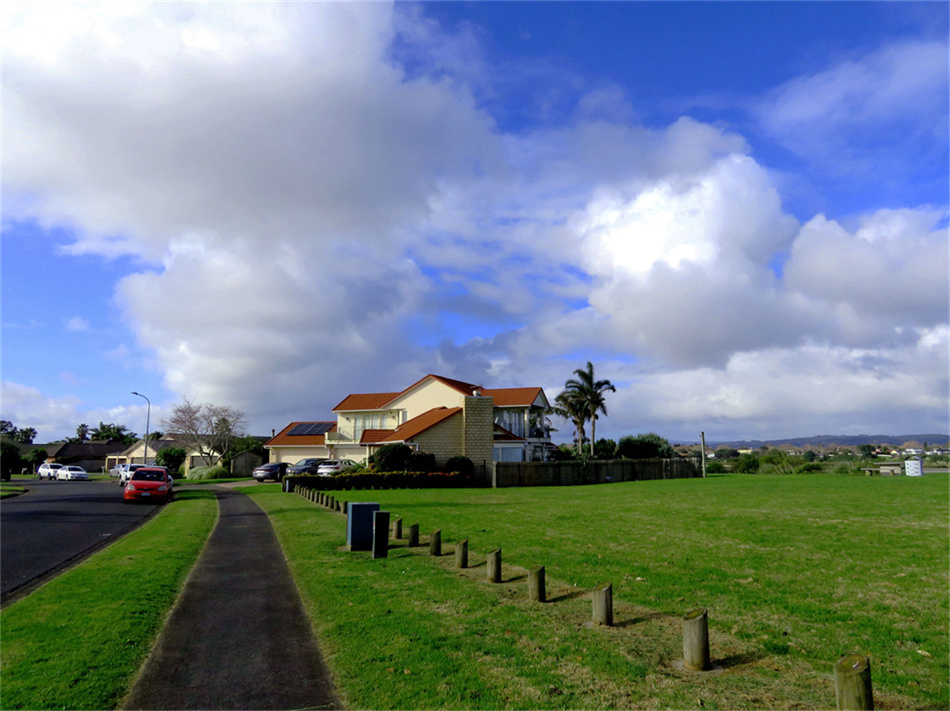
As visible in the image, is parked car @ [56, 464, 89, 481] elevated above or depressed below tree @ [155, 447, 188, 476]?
below

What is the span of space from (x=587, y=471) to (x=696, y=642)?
4226 cm

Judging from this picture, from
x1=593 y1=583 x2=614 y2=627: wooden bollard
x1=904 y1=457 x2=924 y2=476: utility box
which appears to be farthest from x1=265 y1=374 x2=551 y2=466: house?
x1=593 y1=583 x2=614 y2=627: wooden bollard

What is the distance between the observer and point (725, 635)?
24.8ft

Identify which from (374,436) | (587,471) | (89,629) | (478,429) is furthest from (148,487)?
(587,471)

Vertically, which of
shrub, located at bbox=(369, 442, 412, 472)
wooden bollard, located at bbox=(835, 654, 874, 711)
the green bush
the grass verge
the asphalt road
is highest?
shrub, located at bbox=(369, 442, 412, 472)

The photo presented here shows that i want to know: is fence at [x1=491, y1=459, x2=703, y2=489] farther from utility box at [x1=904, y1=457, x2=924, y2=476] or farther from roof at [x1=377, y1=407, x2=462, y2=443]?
utility box at [x1=904, y1=457, x2=924, y2=476]

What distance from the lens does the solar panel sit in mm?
→ 68875

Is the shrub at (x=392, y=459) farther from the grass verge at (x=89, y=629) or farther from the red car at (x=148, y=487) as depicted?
the grass verge at (x=89, y=629)

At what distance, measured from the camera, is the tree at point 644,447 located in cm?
6462

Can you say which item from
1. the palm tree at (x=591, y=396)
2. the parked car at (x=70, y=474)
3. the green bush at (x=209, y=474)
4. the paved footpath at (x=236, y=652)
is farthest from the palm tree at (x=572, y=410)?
the paved footpath at (x=236, y=652)

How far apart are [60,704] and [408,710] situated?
133 inches

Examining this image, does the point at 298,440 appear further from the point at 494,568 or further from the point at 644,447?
the point at 494,568

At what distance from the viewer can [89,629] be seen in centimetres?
828

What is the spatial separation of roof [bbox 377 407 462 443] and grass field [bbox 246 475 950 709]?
29.3 m
